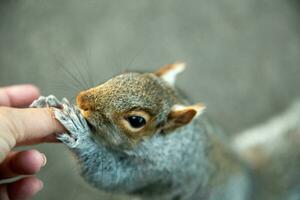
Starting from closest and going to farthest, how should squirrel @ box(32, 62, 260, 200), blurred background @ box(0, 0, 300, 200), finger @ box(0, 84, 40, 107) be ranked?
squirrel @ box(32, 62, 260, 200)
finger @ box(0, 84, 40, 107)
blurred background @ box(0, 0, 300, 200)

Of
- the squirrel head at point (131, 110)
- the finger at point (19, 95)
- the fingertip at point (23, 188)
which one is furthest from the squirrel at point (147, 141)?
the finger at point (19, 95)

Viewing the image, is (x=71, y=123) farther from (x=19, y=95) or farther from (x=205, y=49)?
(x=205, y=49)

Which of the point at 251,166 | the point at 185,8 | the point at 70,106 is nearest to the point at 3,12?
the point at 70,106

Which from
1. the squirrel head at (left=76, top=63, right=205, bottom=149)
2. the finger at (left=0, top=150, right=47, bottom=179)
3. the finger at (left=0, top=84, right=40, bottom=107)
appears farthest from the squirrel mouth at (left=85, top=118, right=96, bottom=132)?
the finger at (left=0, top=84, right=40, bottom=107)

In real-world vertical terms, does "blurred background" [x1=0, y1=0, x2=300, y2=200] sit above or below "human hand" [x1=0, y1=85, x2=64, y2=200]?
above

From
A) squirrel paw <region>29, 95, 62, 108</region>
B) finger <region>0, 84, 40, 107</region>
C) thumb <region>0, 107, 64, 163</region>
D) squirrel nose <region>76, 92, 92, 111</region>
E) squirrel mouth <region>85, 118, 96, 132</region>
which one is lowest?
thumb <region>0, 107, 64, 163</region>

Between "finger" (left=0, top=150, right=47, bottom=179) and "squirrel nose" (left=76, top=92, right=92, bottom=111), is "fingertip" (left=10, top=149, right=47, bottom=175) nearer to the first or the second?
"finger" (left=0, top=150, right=47, bottom=179)

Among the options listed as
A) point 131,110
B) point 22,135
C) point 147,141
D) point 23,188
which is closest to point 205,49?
point 147,141

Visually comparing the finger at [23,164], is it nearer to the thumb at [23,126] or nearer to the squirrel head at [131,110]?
the thumb at [23,126]

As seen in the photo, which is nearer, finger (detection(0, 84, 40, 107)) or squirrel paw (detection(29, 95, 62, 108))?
squirrel paw (detection(29, 95, 62, 108))

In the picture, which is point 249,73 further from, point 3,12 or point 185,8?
point 3,12
